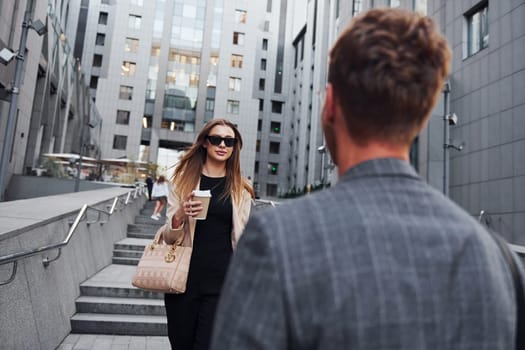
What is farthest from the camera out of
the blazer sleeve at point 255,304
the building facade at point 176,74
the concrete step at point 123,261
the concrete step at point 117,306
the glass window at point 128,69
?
the glass window at point 128,69

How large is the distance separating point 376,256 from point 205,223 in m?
2.31

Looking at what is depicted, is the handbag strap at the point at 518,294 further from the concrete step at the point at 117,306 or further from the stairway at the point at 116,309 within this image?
the concrete step at the point at 117,306

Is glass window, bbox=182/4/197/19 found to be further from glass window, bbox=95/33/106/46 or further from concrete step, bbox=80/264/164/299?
concrete step, bbox=80/264/164/299

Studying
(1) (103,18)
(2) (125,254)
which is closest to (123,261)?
(2) (125,254)

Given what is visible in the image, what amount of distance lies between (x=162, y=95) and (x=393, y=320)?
1974 inches

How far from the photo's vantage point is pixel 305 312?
2.90ft

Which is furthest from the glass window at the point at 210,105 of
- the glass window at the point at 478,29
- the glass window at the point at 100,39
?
the glass window at the point at 478,29

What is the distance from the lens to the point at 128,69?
48.6 meters

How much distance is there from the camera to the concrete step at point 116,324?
5559 mm

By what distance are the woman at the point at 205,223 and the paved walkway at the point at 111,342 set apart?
2727 millimetres

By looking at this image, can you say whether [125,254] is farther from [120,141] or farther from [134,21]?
[134,21]

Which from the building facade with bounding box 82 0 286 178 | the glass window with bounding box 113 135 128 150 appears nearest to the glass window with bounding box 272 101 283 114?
the building facade with bounding box 82 0 286 178

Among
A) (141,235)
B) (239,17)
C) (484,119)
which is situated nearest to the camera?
(141,235)

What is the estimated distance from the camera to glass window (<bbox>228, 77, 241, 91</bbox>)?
49656 mm
